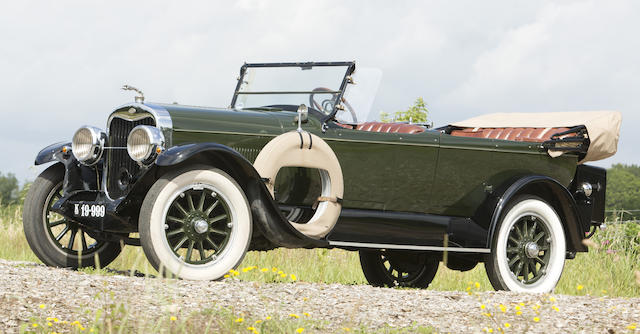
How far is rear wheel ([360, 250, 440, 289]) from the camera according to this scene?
7.86m

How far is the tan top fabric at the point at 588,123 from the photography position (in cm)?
742

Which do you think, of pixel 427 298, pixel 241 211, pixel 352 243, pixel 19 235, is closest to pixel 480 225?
pixel 352 243

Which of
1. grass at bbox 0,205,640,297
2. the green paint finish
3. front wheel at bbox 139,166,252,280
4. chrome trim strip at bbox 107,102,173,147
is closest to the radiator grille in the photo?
chrome trim strip at bbox 107,102,173,147

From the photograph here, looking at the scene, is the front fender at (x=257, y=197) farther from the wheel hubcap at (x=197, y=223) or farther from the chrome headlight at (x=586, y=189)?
the chrome headlight at (x=586, y=189)

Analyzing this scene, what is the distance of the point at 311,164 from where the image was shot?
19.5 ft

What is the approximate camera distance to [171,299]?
13.9 ft

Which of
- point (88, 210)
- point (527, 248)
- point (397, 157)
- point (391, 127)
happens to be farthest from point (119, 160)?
point (527, 248)

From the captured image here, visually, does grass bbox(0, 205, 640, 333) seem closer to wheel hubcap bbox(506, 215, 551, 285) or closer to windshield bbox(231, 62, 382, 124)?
wheel hubcap bbox(506, 215, 551, 285)

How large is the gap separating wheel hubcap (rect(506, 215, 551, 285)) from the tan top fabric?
2.78ft

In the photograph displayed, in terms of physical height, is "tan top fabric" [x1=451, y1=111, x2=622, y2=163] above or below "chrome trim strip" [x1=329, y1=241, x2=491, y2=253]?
above

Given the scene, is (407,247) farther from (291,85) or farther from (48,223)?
(48,223)

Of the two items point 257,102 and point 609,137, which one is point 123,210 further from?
point 609,137

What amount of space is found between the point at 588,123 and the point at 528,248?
51.8 inches

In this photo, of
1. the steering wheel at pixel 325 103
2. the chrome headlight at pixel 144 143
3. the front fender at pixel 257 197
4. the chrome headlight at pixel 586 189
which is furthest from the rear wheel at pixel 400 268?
the chrome headlight at pixel 144 143
